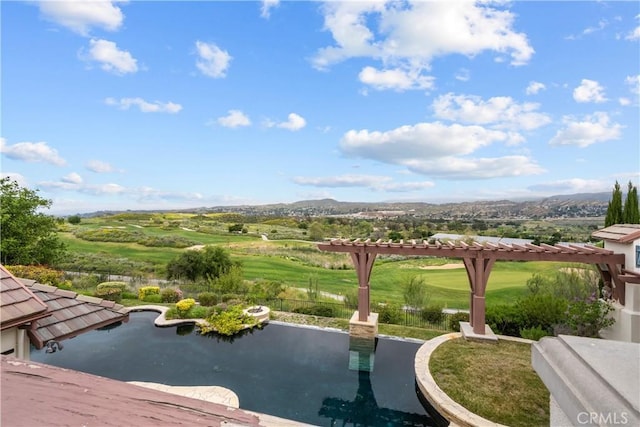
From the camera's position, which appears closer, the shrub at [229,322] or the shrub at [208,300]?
the shrub at [229,322]

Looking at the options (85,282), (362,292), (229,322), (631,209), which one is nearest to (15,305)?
(229,322)

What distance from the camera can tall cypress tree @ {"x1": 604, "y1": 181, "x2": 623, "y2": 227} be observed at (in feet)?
42.2

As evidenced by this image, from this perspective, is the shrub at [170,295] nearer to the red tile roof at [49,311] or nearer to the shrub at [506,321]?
the red tile roof at [49,311]

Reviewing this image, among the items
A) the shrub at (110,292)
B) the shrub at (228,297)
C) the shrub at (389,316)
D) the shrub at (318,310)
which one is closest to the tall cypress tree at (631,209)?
the shrub at (389,316)

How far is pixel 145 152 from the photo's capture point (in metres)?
24.4

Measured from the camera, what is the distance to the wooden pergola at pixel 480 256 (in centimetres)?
916

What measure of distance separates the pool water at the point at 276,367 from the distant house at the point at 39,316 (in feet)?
Result: 13.2

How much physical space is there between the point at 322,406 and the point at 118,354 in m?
6.81

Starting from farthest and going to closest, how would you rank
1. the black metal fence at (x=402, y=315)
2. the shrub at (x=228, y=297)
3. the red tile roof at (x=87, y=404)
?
1. the shrub at (x=228, y=297)
2. the black metal fence at (x=402, y=315)
3. the red tile roof at (x=87, y=404)

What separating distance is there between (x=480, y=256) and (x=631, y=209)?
781 cm

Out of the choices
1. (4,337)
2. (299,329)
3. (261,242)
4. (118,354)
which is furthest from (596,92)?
(261,242)

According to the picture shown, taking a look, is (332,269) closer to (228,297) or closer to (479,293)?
(228,297)

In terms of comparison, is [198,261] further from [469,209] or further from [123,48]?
[469,209]

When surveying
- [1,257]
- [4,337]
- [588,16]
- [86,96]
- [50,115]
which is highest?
[588,16]
